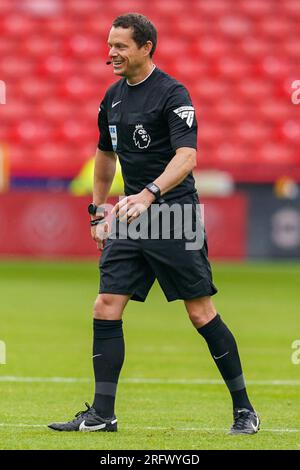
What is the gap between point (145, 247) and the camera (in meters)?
6.04

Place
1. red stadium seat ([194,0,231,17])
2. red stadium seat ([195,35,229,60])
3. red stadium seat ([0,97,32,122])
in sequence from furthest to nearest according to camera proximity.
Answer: red stadium seat ([194,0,231,17]), red stadium seat ([195,35,229,60]), red stadium seat ([0,97,32,122])

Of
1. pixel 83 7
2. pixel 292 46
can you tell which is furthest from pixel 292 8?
pixel 83 7

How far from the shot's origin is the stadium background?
68.6 feet

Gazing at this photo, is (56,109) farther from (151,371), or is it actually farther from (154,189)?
(154,189)

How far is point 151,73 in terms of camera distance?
20.0 ft

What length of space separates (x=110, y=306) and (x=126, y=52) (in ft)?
4.31

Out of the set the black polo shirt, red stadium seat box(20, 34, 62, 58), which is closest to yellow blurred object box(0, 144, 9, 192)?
red stadium seat box(20, 34, 62, 58)

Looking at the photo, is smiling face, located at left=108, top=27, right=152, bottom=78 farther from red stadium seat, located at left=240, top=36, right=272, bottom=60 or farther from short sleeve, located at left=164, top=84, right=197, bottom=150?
red stadium seat, located at left=240, top=36, right=272, bottom=60

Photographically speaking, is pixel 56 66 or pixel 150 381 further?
pixel 56 66

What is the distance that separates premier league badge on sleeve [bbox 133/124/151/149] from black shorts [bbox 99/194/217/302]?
0.33m

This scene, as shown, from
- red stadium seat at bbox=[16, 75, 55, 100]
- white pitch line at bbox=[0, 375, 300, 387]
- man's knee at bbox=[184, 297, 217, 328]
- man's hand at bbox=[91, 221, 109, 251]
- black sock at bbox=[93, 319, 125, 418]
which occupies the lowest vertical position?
white pitch line at bbox=[0, 375, 300, 387]

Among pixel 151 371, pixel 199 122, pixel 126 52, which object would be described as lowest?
pixel 151 371

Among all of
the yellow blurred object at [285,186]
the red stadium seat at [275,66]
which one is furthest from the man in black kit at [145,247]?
the red stadium seat at [275,66]
